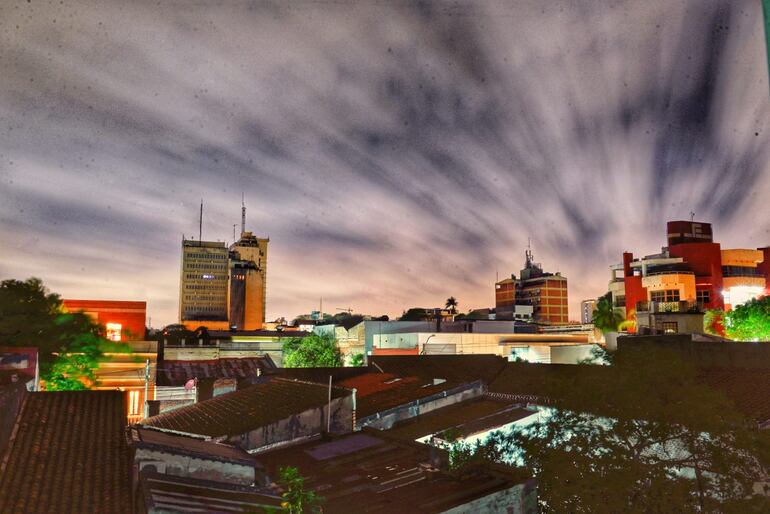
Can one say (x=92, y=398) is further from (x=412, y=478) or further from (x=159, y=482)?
(x=412, y=478)

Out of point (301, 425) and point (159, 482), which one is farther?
point (301, 425)

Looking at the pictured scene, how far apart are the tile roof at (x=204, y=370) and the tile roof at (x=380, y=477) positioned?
18.5m

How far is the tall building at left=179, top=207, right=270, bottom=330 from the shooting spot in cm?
16150

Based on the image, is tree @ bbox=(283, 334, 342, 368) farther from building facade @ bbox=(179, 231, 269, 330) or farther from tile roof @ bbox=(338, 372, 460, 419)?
building facade @ bbox=(179, 231, 269, 330)

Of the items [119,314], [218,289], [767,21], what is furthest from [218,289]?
[767,21]

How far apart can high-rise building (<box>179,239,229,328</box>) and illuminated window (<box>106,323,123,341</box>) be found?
344 feet

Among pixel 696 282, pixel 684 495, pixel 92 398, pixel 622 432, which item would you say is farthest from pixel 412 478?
pixel 696 282

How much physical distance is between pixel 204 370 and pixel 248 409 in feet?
64.8

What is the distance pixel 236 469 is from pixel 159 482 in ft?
5.48

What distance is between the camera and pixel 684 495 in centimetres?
1176

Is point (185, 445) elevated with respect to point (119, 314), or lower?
lower

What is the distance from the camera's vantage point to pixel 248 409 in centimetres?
1895

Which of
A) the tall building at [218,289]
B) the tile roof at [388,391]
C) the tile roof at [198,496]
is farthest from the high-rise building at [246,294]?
the tile roof at [198,496]

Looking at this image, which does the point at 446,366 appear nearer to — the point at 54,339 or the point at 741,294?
the point at 54,339
